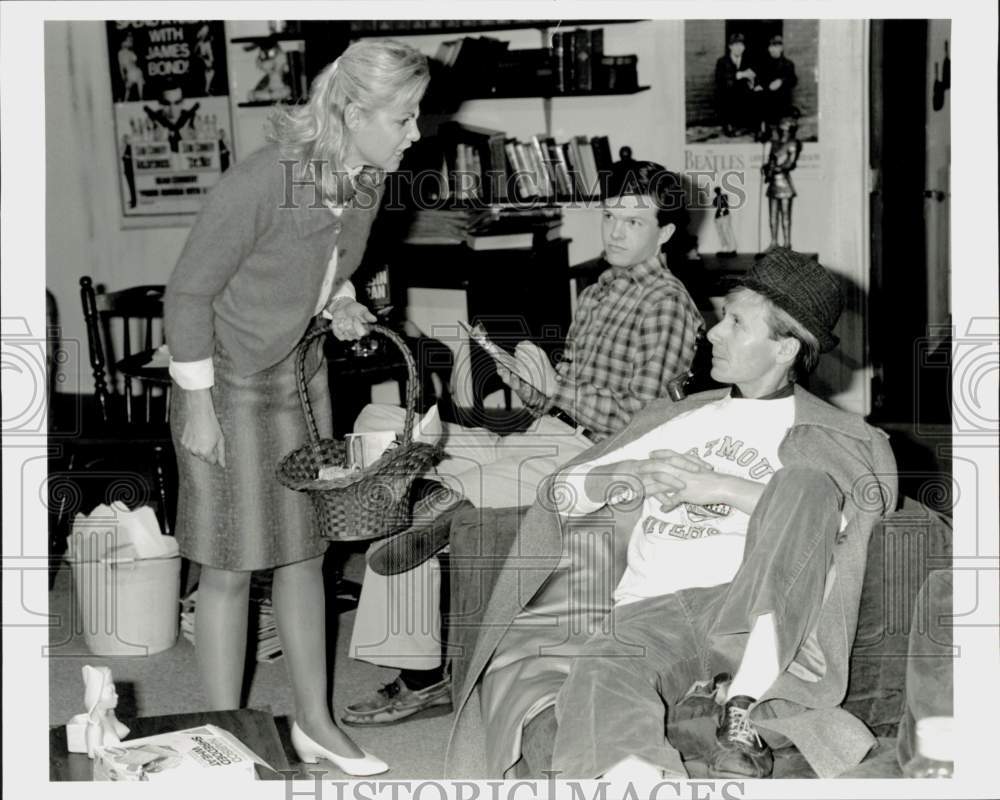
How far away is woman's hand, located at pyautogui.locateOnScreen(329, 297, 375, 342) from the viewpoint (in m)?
2.61

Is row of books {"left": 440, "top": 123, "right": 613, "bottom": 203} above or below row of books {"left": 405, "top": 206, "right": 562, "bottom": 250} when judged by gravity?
above

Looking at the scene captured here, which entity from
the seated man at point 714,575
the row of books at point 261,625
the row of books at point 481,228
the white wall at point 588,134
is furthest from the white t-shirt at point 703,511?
the white wall at point 588,134

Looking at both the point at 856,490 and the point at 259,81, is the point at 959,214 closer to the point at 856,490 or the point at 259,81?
the point at 856,490

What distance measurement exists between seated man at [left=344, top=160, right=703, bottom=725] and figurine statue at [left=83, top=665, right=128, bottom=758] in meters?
0.96

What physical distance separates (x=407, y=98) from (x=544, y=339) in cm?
241

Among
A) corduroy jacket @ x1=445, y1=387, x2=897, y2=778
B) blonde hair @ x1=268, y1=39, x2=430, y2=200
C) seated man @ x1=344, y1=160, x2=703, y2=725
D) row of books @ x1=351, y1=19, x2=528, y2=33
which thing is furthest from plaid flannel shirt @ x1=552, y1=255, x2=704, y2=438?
row of books @ x1=351, y1=19, x2=528, y2=33

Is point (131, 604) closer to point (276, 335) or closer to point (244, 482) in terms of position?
point (244, 482)

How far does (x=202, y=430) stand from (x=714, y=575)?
101 centimetres

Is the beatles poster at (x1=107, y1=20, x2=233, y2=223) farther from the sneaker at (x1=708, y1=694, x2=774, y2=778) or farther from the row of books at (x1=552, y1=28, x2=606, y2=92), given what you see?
the sneaker at (x1=708, y1=694, x2=774, y2=778)

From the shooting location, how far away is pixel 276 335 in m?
2.59

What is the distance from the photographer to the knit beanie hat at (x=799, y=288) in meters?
2.43

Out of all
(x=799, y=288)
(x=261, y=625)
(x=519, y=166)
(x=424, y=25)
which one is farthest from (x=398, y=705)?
(x=424, y=25)

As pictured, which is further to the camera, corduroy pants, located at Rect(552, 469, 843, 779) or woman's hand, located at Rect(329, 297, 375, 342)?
woman's hand, located at Rect(329, 297, 375, 342)

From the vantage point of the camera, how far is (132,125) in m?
5.59
